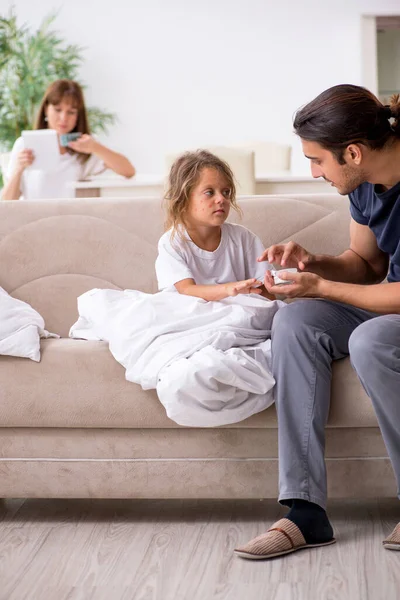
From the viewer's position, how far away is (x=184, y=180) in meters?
2.31

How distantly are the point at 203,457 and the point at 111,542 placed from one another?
0.93 feet

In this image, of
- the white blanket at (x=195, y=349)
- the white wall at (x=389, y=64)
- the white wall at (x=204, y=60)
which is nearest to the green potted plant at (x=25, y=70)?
the white wall at (x=204, y=60)

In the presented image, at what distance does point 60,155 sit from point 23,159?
248 mm

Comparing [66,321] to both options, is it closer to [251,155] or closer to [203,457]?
[203,457]

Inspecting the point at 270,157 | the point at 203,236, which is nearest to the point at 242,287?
the point at 203,236

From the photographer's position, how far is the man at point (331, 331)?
6.02 feet

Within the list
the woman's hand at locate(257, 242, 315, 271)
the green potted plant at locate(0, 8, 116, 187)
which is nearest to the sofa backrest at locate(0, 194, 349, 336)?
the woman's hand at locate(257, 242, 315, 271)

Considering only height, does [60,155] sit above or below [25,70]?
below

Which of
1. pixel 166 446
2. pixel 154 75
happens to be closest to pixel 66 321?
pixel 166 446

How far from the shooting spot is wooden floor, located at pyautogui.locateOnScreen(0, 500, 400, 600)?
167 centimetres

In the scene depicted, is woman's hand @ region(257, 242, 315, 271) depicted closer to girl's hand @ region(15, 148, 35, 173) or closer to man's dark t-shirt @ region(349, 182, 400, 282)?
man's dark t-shirt @ region(349, 182, 400, 282)

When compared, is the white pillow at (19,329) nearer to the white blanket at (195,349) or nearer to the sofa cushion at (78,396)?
the sofa cushion at (78,396)

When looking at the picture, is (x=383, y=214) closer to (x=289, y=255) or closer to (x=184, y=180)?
(x=289, y=255)

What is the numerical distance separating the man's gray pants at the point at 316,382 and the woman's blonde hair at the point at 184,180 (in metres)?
0.49
